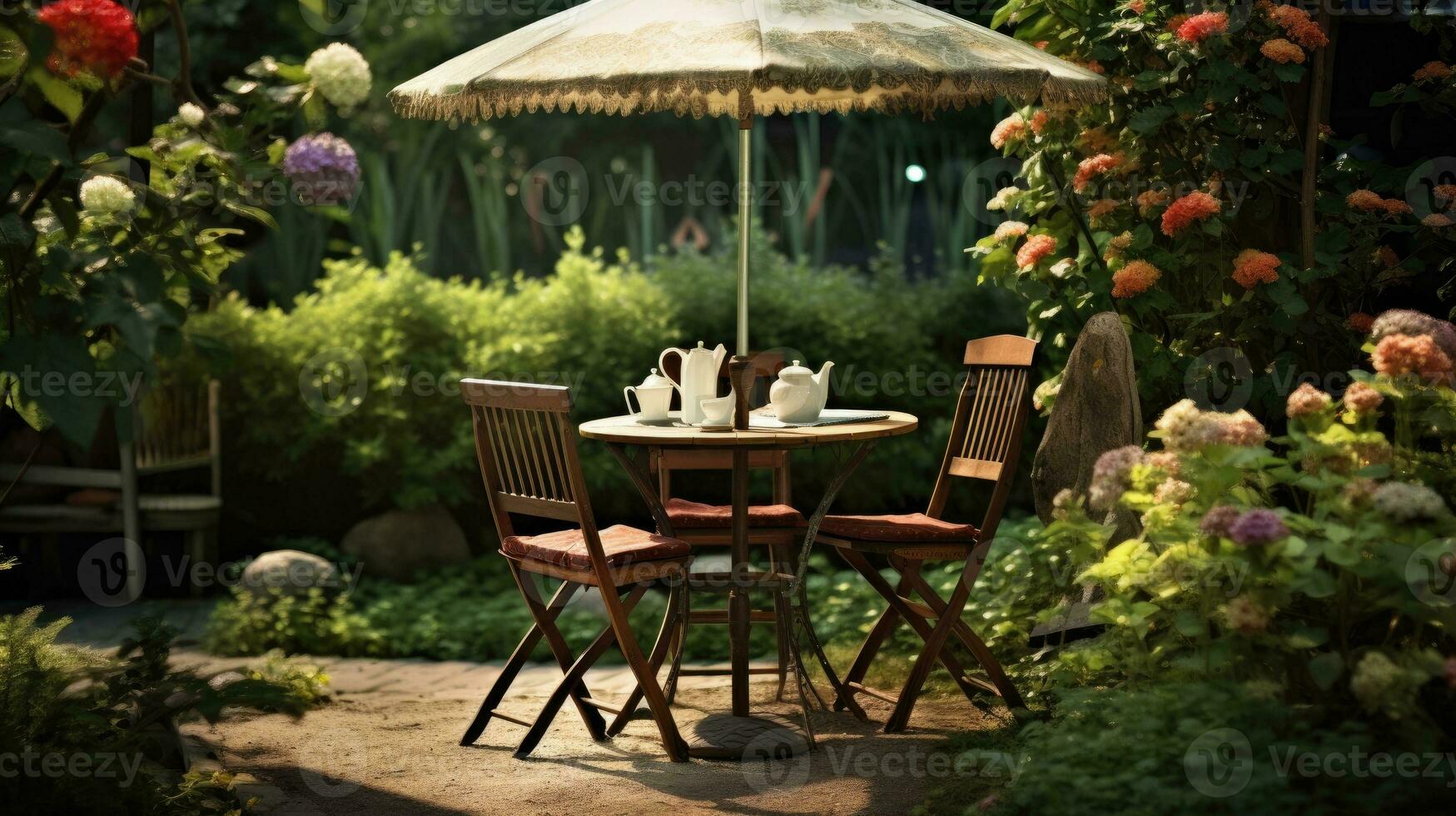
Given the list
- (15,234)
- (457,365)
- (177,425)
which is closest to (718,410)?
(15,234)

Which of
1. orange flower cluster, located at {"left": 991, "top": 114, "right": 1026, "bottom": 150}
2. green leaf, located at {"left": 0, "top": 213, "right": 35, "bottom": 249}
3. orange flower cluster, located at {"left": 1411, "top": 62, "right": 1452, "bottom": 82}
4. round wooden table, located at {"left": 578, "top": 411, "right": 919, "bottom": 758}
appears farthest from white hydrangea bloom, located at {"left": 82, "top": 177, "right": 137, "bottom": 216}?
Answer: orange flower cluster, located at {"left": 1411, "top": 62, "right": 1452, "bottom": 82}

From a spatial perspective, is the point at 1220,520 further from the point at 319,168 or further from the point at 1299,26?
the point at 319,168

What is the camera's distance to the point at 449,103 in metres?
4.68

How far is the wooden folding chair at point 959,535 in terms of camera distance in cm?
481

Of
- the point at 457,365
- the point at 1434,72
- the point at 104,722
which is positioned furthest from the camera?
the point at 457,365

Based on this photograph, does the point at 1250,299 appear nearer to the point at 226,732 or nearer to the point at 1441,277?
the point at 1441,277

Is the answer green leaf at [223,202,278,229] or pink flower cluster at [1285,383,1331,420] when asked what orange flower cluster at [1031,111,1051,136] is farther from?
green leaf at [223,202,278,229]

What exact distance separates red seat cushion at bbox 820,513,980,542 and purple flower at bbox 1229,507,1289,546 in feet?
4.47

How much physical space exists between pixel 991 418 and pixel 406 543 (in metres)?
3.91

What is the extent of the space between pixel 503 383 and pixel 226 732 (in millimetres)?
1675

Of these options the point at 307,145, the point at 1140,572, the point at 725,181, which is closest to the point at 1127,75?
the point at 1140,572

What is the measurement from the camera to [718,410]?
187 inches

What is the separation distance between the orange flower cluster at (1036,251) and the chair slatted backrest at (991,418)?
0.51 m

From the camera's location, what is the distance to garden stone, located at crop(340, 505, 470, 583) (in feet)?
25.7
